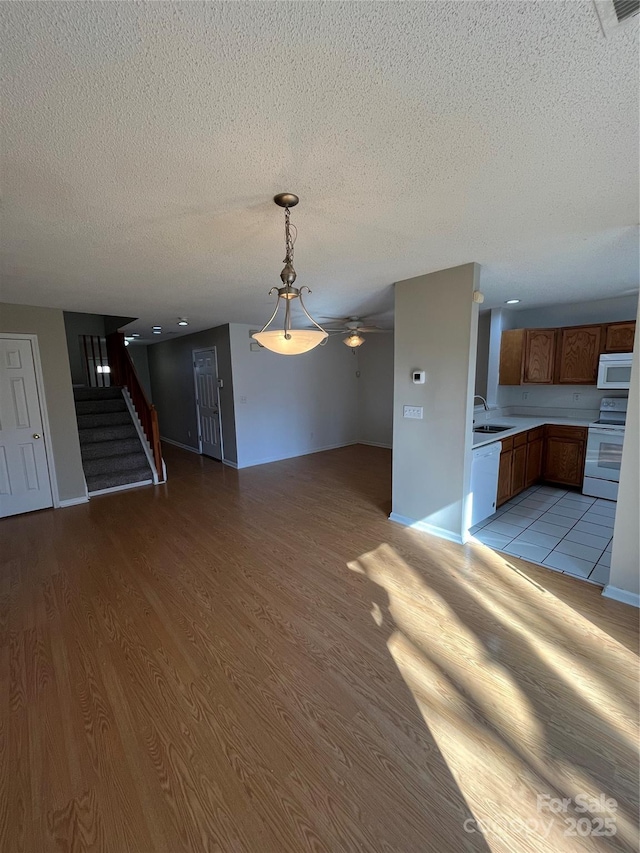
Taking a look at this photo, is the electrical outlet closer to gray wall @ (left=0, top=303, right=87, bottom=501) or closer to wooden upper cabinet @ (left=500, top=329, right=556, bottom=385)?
wooden upper cabinet @ (left=500, top=329, right=556, bottom=385)

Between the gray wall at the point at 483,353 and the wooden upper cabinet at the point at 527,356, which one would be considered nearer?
the wooden upper cabinet at the point at 527,356

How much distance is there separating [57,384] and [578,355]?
6.56m

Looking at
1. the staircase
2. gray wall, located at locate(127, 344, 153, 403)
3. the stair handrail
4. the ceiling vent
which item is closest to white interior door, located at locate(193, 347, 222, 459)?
the stair handrail

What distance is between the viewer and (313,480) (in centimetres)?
521

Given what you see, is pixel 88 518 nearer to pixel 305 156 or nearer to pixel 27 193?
pixel 27 193

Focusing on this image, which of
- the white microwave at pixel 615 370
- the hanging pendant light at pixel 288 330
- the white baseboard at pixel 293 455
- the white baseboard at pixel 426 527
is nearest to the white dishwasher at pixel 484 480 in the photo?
the white baseboard at pixel 426 527

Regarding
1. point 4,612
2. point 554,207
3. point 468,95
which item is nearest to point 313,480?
point 4,612

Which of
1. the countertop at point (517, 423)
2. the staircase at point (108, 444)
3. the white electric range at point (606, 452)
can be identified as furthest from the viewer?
the staircase at point (108, 444)

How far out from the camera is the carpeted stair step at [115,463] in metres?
5.07

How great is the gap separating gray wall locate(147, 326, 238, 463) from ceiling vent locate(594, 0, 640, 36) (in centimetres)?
528

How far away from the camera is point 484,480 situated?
3.47 meters

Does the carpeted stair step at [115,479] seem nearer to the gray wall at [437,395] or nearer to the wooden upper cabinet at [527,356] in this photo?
the gray wall at [437,395]

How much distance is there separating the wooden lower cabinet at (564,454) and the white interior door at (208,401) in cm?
516

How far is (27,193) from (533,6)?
2006 mm
